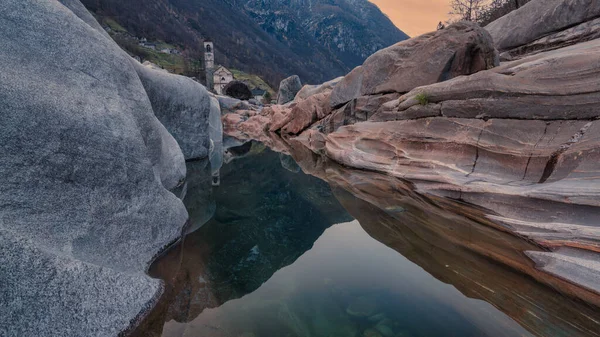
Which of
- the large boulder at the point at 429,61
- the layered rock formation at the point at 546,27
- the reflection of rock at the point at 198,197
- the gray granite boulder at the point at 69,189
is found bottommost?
the reflection of rock at the point at 198,197

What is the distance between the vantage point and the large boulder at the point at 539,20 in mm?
13336

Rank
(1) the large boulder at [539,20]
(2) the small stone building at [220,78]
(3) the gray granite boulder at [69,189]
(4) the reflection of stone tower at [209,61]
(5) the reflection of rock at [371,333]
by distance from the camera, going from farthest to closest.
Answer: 1. (2) the small stone building at [220,78]
2. (4) the reflection of stone tower at [209,61]
3. (1) the large boulder at [539,20]
4. (5) the reflection of rock at [371,333]
5. (3) the gray granite boulder at [69,189]

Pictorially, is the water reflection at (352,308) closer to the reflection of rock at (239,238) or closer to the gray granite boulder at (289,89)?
the reflection of rock at (239,238)

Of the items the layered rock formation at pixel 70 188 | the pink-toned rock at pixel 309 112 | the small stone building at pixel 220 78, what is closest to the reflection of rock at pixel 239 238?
the layered rock formation at pixel 70 188

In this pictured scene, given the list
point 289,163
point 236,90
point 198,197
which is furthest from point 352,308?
point 236,90

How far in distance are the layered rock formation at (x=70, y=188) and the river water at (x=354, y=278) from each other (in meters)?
0.63

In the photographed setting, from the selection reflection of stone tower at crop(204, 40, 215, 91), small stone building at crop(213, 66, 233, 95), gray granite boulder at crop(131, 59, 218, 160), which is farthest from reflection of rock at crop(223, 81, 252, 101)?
gray granite boulder at crop(131, 59, 218, 160)

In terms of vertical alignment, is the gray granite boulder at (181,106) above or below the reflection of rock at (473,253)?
above

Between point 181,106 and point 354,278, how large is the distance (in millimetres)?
9990

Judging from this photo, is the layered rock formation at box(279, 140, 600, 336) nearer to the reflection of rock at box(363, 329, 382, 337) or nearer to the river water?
the river water

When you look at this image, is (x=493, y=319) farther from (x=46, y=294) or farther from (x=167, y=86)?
(x=167, y=86)

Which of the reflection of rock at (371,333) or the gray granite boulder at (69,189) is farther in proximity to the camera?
the reflection of rock at (371,333)

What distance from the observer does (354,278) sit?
5.97 m

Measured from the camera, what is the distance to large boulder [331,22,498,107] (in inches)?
584
